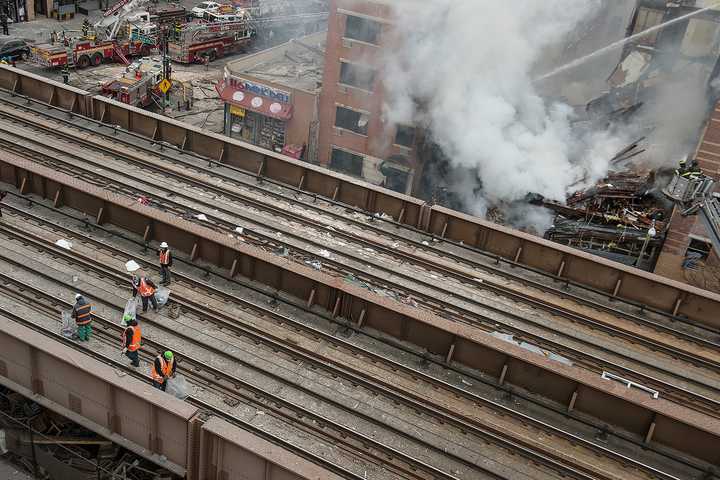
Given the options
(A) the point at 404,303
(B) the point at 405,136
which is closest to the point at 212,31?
(B) the point at 405,136

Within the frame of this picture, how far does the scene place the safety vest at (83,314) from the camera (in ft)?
34.8

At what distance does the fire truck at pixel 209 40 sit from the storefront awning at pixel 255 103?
1038 centimetres

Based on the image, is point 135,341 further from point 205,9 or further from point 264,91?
point 205,9

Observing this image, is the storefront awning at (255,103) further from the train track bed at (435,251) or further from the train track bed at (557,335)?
the train track bed at (557,335)

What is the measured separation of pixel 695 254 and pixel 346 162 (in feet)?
45.2

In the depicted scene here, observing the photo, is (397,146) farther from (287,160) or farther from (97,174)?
(97,174)

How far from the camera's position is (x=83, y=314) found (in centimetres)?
1069

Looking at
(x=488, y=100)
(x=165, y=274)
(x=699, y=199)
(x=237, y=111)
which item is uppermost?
(x=699, y=199)

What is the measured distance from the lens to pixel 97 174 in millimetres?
16141

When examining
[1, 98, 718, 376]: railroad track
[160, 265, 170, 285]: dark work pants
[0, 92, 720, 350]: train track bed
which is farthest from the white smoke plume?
[160, 265, 170, 285]: dark work pants

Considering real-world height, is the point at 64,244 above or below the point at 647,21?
below

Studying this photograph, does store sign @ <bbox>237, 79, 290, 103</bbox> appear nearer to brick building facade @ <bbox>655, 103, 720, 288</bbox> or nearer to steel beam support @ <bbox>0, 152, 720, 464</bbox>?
steel beam support @ <bbox>0, 152, 720, 464</bbox>

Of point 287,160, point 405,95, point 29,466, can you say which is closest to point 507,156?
point 405,95

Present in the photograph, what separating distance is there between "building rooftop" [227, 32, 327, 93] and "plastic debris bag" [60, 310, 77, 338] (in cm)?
1805
